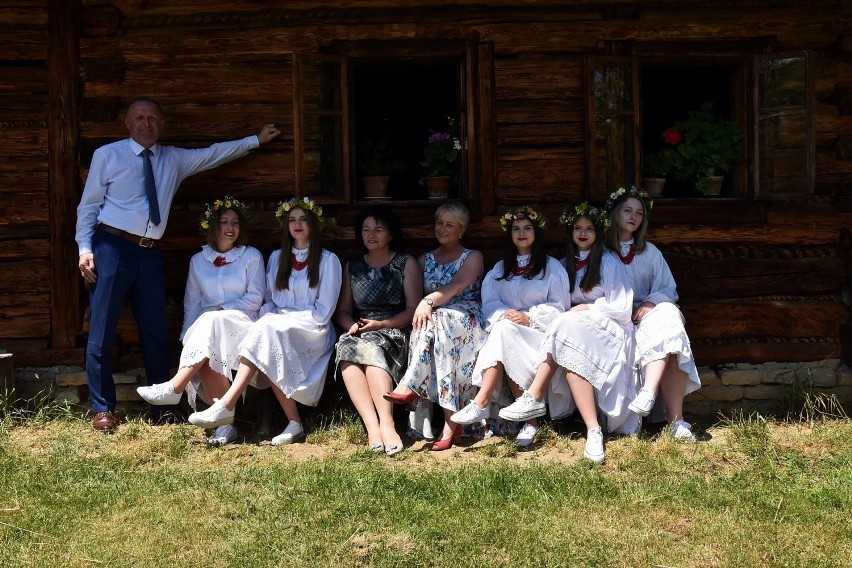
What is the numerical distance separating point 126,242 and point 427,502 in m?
2.72

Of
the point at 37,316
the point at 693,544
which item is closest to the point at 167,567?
the point at 693,544

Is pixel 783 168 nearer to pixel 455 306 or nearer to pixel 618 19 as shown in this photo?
pixel 618 19

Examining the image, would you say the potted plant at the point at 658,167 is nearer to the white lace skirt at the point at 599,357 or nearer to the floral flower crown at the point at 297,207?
the white lace skirt at the point at 599,357

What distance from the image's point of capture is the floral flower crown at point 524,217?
564cm

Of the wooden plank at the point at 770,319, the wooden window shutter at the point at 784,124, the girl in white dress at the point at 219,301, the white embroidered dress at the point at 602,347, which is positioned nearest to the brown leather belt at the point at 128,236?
the girl in white dress at the point at 219,301

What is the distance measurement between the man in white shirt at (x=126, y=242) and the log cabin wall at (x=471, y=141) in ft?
1.30

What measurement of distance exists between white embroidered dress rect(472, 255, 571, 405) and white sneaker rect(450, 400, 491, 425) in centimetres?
19

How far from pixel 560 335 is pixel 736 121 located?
2.38m

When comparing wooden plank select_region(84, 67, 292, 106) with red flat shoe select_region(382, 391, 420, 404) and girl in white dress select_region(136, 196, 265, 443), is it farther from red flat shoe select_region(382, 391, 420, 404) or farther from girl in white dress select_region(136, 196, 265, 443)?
red flat shoe select_region(382, 391, 420, 404)

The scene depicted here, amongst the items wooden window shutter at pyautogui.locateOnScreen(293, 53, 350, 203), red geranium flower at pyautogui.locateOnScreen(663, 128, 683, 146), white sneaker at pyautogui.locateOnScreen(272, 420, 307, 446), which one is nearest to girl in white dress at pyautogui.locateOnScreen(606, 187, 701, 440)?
red geranium flower at pyautogui.locateOnScreen(663, 128, 683, 146)

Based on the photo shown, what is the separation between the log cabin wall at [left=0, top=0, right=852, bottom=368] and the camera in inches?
240

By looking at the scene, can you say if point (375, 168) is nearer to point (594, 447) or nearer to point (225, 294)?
point (225, 294)

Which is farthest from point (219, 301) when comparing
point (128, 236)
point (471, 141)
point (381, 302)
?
point (471, 141)

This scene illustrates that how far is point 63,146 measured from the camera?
611 cm
